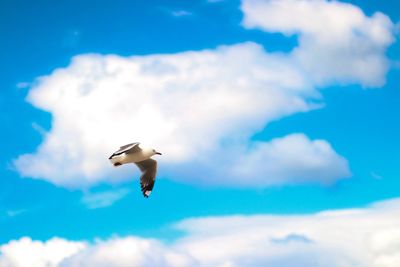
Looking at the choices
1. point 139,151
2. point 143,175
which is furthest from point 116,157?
point 143,175

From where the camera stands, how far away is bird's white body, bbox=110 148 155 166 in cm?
2581

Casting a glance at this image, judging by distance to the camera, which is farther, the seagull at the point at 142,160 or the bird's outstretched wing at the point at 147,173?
the bird's outstretched wing at the point at 147,173

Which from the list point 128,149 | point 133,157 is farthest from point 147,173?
point 128,149

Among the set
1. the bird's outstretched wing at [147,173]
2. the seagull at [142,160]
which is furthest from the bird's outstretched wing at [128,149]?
the bird's outstretched wing at [147,173]

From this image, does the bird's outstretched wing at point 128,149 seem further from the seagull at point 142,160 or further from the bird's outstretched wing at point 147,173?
the bird's outstretched wing at point 147,173

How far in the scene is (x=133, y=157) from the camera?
88.3 feet

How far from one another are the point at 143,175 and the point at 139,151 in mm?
2716

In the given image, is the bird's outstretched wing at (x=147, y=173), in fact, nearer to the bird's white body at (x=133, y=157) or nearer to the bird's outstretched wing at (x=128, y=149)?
the bird's white body at (x=133, y=157)

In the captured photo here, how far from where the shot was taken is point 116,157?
25703 millimetres

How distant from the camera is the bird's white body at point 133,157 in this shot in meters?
25.8

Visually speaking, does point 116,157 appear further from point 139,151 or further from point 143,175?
point 143,175

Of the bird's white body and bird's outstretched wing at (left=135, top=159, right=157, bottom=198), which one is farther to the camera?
bird's outstretched wing at (left=135, top=159, right=157, bottom=198)

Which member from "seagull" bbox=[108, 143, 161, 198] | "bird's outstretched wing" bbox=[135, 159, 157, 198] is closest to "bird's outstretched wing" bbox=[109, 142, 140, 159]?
"seagull" bbox=[108, 143, 161, 198]

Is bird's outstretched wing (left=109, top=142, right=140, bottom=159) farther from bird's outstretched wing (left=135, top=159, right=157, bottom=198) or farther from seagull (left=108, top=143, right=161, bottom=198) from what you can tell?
bird's outstretched wing (left=135, top=159, right=157, bottom=198)
